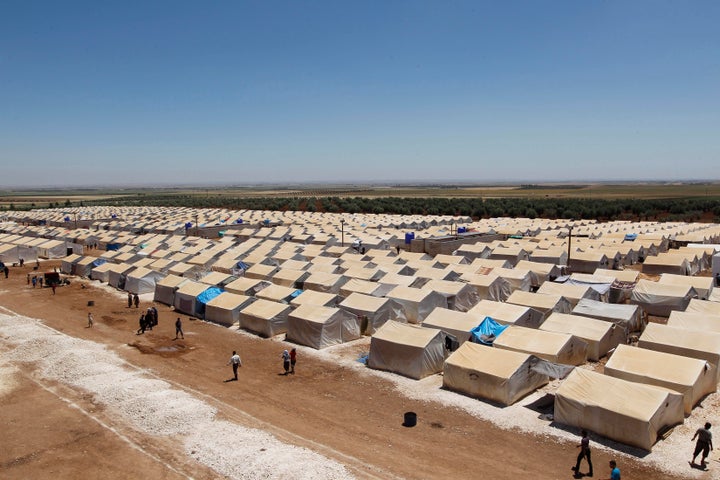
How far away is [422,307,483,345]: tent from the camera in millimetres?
21234

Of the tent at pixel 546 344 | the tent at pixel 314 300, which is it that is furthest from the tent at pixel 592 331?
the tent at pixel 314 300

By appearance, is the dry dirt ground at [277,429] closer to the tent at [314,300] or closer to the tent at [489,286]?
the tent at [314,300]

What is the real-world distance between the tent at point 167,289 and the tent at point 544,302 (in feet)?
63.5

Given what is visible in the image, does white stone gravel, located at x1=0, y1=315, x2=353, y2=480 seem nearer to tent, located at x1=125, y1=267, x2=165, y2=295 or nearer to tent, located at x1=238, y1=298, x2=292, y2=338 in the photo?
tent, located at x1=238, y1=298, x2=292, y2=338

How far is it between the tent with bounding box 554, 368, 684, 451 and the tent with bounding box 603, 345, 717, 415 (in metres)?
0.97

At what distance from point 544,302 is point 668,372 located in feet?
31.0

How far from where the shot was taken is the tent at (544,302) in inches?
982

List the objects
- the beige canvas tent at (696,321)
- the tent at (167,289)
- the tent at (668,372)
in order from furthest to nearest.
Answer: the tent at (167,289) → the beige canvas tent at (696,321) → the tent at (668,372)

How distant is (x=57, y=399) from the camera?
57.0 ft

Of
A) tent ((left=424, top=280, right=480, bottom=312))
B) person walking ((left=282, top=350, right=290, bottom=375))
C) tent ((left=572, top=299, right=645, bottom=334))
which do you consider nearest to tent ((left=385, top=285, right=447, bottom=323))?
tent ((left=424, top=280, right=480, bottom=312))

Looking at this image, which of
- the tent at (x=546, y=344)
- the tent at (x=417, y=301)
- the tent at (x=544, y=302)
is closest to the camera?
the tent at (x=546, y=344)

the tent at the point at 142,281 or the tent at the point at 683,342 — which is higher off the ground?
the tent at the point at 683,342

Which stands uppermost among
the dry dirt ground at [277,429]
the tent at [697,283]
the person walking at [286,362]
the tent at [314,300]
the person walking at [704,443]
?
the tent at [697,283]

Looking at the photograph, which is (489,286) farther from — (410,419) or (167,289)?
(167,289)
